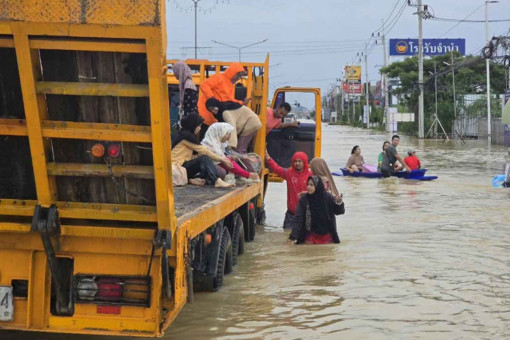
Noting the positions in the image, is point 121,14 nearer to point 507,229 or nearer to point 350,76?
point 507,229

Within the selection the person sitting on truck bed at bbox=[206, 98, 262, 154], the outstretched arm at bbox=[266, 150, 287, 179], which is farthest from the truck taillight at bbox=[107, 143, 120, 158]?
the outstretched arm at bbox=[266, 150, 287, 179]

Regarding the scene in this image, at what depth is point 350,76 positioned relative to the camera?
135500 millimetres

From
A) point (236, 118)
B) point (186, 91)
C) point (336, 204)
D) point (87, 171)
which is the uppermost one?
point (186, 91)

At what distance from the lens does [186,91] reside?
37.4 ft

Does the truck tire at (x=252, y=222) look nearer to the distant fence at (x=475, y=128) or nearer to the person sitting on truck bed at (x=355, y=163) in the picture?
the person sitting on truck bed at (x=355, y=163)

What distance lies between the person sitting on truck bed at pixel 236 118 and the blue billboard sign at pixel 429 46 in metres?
62.3

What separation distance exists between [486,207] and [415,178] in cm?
662

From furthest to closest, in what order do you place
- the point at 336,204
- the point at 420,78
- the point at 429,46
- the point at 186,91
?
the point at 429,46 → the point at 420,78 → the point at 186,91 → the point at 336,204

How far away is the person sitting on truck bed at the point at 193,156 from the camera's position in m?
8.96

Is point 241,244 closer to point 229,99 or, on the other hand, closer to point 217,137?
point 217,137

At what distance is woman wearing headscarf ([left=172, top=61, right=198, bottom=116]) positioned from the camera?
37.2 feet

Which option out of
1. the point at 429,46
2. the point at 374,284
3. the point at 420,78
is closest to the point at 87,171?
the point at 374,284

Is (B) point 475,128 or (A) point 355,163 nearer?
(A) point 355,163

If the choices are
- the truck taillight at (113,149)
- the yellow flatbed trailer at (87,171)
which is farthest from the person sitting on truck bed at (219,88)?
the truck taillight at (113,149)
